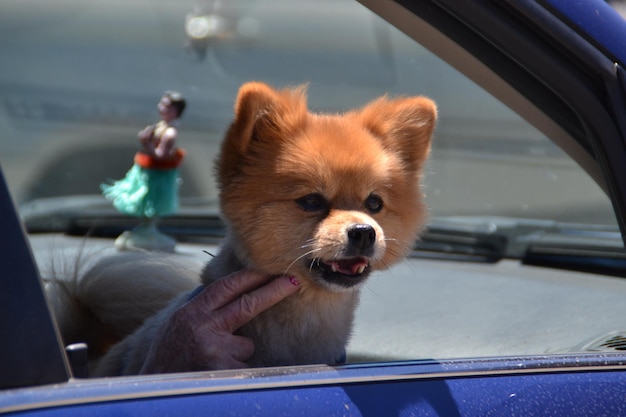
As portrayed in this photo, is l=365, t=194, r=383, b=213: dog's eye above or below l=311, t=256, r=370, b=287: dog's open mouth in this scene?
above

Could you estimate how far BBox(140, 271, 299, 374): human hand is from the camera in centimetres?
207

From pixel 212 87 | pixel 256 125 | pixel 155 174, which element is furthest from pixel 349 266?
pixel 212 87

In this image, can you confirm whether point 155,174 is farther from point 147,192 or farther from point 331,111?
point 331,111

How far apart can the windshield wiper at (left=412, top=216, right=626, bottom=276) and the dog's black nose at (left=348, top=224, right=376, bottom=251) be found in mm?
1473

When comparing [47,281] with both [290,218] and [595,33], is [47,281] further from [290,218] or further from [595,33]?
[595,33]

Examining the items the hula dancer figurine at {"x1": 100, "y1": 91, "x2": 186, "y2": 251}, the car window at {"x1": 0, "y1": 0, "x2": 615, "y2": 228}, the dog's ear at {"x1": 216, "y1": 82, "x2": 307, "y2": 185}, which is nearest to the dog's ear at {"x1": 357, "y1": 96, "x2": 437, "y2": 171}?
the dog's ear at {"x1": 216, "y1": 82, "x2": 307, "y2": 185}

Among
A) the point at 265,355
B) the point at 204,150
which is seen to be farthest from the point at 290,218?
the point at 204,150

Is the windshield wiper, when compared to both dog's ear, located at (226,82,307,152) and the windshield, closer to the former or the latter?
the windshield

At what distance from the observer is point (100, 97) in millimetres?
9789

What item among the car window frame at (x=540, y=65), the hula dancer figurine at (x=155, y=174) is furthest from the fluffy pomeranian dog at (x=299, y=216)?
the hula dancer figurine at (x=155, y=174)

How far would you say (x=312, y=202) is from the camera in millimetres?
2219

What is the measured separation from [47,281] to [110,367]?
1.74 ft

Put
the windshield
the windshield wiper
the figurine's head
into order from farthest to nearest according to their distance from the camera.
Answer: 1. the windshield wiper
2. the figurine's head
3. the windshield

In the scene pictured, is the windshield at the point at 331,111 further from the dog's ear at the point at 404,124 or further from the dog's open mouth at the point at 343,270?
the dog's ear at the point at 404,124
